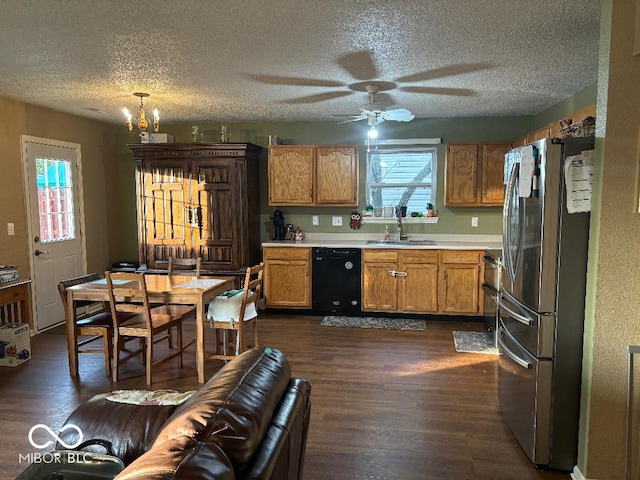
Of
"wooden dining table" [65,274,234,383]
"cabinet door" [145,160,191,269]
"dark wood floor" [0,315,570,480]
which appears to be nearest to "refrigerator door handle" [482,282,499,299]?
"dark wood floor" [0,315,570,480]

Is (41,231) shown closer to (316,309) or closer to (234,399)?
(316,309)

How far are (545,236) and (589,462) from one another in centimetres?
115

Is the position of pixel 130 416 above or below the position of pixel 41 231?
below

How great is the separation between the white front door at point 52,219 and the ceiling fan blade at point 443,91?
394 centimetres

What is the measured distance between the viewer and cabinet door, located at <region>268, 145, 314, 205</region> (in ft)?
19.0

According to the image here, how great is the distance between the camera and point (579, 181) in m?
2.34

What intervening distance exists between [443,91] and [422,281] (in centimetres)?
218

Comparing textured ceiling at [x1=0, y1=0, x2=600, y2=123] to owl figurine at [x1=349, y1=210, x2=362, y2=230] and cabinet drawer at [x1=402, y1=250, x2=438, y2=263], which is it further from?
cabinet drawer at [x1=402, y1=250, x2=438, y2=263]

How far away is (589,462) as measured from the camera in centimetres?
230

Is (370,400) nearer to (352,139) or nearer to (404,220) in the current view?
(404,220)

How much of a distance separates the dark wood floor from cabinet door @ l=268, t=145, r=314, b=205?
1729mm

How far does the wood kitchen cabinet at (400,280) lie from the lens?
17.7 feet

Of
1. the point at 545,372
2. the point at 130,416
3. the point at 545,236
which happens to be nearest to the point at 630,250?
the point at 545,236

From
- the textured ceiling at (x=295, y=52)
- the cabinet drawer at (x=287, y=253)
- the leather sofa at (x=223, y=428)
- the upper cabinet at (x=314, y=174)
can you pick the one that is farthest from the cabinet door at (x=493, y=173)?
the leather sofa at (x=223, y=428)
